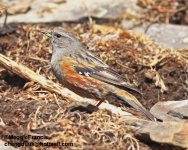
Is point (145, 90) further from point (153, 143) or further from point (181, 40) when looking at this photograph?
point (153, 143)

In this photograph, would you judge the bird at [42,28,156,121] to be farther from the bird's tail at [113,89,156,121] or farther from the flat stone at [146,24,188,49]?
the flat stone at [146,24,188,49]

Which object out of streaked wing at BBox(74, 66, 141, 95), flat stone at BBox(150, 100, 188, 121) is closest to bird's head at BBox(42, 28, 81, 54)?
streaked wing at BBox(74, 66, 141, 95)

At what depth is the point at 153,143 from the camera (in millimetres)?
6023

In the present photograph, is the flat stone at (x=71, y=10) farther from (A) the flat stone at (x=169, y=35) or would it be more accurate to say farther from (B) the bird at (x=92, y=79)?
(B) the bird at (x=92, y=79)

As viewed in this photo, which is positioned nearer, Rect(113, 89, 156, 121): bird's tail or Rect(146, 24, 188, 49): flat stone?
Rect(113, 89, 156, 121): bird's tail

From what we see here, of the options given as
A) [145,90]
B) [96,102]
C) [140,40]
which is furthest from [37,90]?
[140,40]

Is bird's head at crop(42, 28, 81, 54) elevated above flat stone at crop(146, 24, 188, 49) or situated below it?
above

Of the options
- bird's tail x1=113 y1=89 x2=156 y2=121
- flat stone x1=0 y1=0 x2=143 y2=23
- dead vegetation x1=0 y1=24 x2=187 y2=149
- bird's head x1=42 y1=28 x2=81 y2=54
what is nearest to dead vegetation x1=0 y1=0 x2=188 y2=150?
dead vegetation x1=0 y1=24 x2=187 y2=149

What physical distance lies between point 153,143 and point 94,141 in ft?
2.05

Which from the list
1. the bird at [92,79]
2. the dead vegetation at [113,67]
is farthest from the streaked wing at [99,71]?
the dead vegetation at [113,67]

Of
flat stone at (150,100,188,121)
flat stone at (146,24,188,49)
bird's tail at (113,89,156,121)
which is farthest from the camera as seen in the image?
flat stone at (146,24,188,49)

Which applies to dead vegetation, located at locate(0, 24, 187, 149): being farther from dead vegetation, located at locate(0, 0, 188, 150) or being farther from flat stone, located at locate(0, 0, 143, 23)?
flat stone, located at locate(0, 0, 143, 23)

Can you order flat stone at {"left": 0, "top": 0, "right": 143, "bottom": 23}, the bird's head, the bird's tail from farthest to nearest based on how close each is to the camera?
flat stone at {"left": 0, "top": 0, "right": 143, "bottom": 23} → the bird's head → the bird's tail

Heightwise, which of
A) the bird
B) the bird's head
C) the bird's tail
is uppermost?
the bird's head
